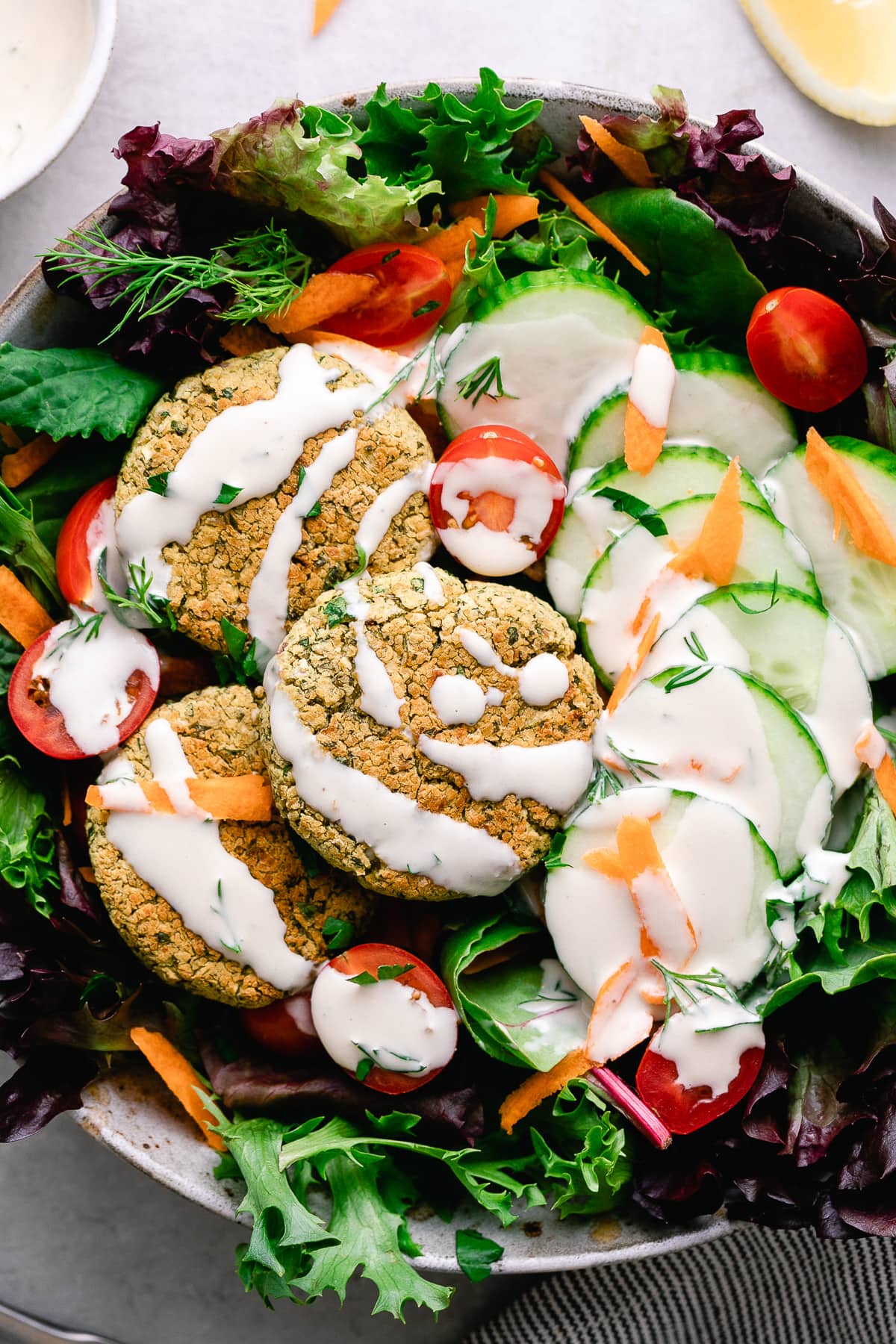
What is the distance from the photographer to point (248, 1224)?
241cm

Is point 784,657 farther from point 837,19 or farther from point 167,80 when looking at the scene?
point 167,80

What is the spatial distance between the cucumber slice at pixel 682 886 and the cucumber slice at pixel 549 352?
30.1 inches

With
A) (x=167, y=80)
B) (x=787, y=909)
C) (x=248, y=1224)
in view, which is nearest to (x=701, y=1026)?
(x=787, y=909)

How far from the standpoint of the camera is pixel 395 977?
8.02 feet

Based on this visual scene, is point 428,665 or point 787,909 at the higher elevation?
point 428,665

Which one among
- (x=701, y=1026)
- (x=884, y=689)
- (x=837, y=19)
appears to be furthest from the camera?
(x=837, y=19)

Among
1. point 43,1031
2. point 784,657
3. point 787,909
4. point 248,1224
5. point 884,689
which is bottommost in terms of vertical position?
point 248,1224

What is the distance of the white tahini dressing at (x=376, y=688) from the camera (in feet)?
7.64

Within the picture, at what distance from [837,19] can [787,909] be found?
2.15 metres

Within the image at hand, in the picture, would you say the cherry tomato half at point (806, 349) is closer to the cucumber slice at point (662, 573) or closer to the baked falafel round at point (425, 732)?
the cucumber slice at point (662, 573)

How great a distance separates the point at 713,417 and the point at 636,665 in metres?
0.58

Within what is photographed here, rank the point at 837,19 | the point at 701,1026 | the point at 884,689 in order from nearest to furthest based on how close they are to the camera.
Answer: the point at 701,1026 → the point at 884,689 → the point at 837,19

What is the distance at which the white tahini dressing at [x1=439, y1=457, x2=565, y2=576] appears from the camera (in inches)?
97.0

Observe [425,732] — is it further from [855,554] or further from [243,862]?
[855,554]
